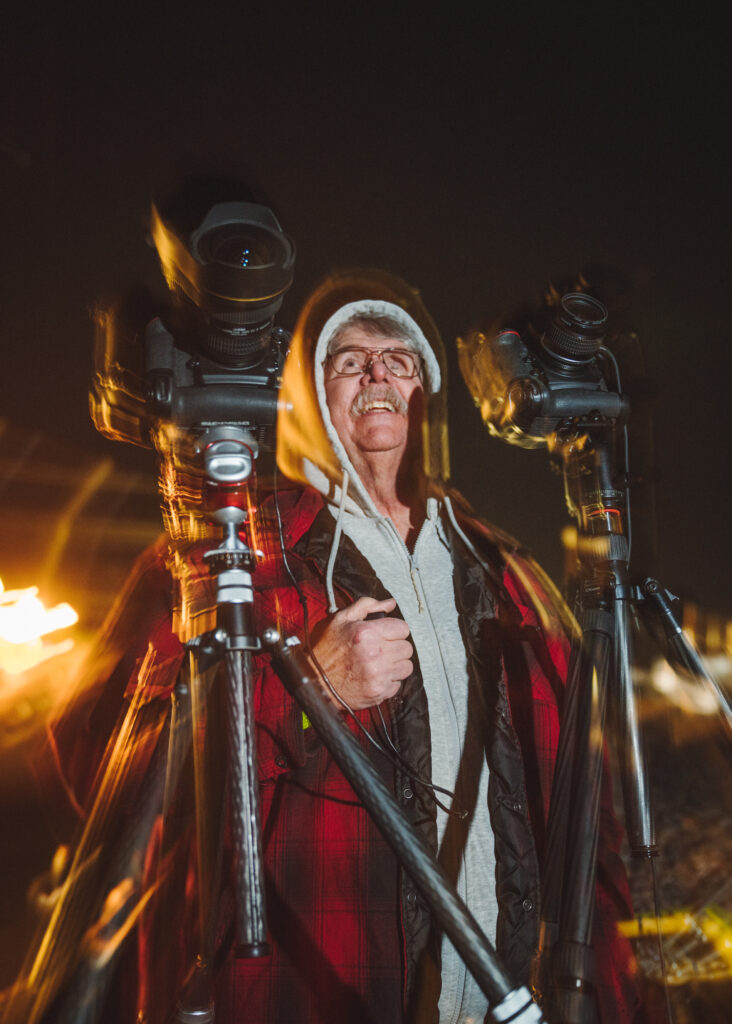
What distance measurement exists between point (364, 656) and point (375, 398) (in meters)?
0.72

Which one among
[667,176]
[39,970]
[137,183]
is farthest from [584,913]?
[667,176]

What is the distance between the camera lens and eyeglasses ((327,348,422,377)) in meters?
1.49

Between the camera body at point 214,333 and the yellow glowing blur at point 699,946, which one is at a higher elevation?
the camera body at point 214,333

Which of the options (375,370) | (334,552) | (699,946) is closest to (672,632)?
(334,552)

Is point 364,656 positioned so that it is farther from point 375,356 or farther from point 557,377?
point 375,356

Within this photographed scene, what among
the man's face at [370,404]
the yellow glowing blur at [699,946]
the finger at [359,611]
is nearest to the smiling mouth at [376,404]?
the man's face at [370,404]

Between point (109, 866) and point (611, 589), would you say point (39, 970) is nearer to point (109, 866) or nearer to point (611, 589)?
point (109, 866)

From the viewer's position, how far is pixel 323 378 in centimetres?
150

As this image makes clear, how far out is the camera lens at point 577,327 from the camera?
0.94 meters

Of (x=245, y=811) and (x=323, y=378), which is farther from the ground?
(x=323, y=378)

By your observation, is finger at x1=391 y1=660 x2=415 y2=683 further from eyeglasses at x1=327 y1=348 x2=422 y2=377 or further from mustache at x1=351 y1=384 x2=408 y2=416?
eyeglasses at x1=327 y1=348 x2=422 y2=377

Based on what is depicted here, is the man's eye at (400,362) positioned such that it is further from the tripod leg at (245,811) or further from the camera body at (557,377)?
the tripod leg at (245,811)

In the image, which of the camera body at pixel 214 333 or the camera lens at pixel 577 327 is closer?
the camera body at pixel 214 333

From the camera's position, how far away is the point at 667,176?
7.27 feet
